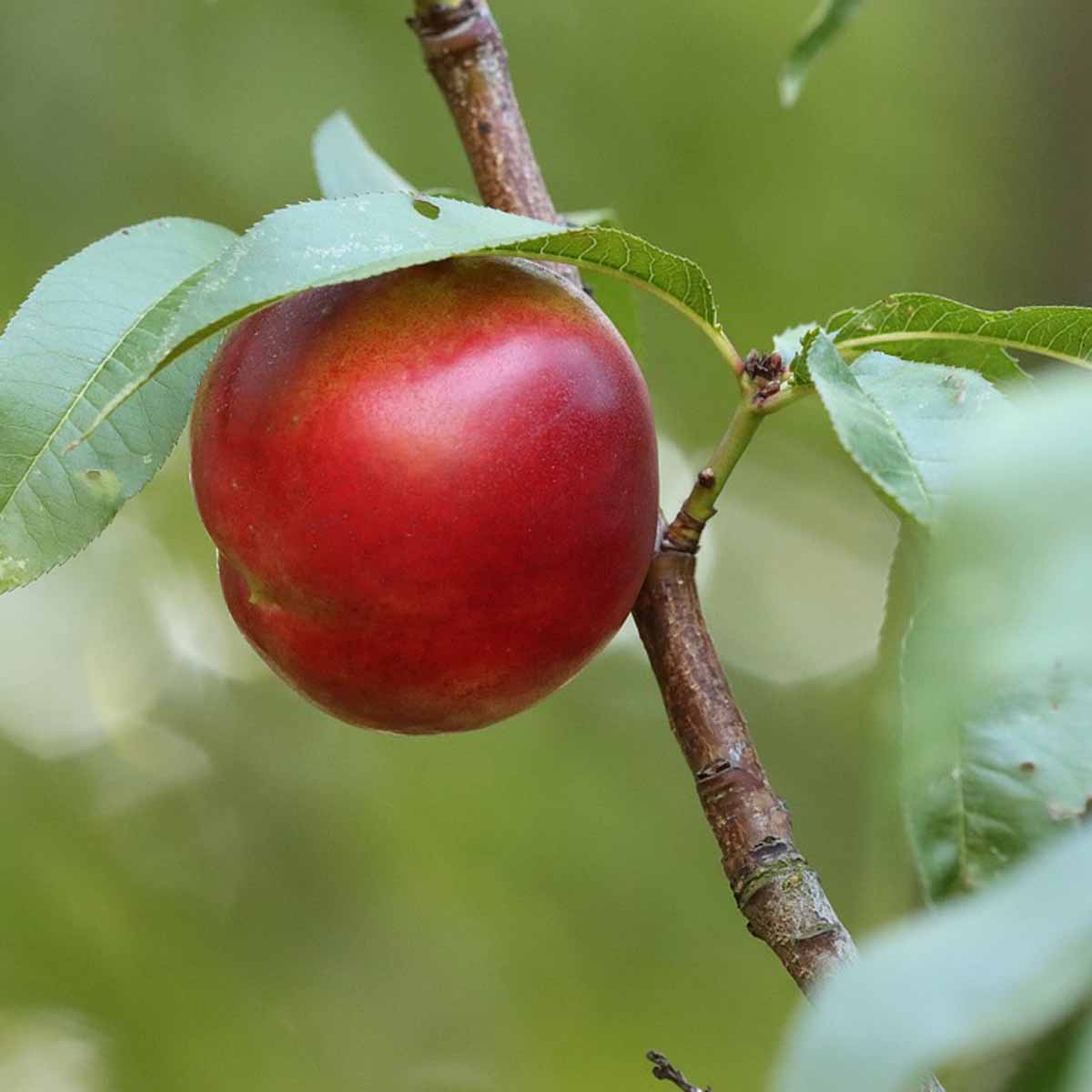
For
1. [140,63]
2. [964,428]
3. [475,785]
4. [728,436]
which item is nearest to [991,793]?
[964,428]

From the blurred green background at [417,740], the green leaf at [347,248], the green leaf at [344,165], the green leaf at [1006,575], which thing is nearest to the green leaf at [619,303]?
the green leaf at [344,165]

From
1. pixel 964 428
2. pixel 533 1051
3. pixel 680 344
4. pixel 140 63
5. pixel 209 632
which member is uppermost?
pixel 140 63

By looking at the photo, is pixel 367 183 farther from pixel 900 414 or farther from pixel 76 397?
pixel 900 414

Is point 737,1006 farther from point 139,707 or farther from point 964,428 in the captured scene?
point 964,428

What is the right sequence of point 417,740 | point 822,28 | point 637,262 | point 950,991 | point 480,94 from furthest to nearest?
point 417,740, point 480,94, point 822,28, point 637,262, point 950,991

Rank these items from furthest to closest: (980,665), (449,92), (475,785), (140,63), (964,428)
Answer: (140,63)
(475,785)
(449,92)
(964,428)
(980,665)

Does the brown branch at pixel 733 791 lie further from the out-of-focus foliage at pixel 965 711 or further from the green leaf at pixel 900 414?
the out-of-focus foliage at pixel 965 711

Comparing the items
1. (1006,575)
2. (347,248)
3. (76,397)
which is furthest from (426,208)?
(1006,575)
